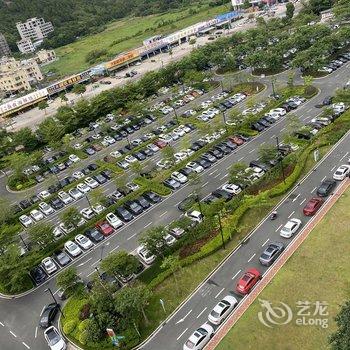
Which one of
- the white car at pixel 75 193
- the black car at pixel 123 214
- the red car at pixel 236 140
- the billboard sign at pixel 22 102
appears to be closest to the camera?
the black car at pixel 123 214

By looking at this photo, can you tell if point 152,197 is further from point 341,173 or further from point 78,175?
point 341,173

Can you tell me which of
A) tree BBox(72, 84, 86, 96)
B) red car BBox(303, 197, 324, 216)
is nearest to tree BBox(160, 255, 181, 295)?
red car BBox(303, 197, 324, 216)

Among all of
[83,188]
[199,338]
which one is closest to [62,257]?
[83,188]

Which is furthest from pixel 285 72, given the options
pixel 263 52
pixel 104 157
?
pixel 104 157

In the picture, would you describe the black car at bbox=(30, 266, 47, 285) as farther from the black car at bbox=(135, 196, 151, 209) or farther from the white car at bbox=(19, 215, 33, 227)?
the black car at bbox=(135, 196, 151, 209)

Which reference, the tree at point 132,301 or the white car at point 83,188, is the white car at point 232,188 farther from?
the white car at point 83,188

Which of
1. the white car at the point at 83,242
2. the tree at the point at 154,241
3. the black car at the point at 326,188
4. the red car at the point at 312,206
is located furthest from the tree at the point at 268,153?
the white car at the point at 83,242

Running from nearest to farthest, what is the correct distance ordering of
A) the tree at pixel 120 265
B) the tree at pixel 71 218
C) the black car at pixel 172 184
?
the tree at pixel 120 265 → the tree at pixel 71 218 → the black car at pixel 172 184
